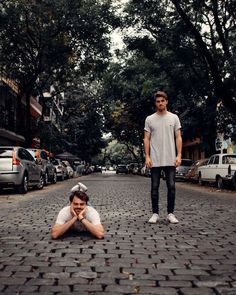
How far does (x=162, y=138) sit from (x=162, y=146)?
0.39 ft

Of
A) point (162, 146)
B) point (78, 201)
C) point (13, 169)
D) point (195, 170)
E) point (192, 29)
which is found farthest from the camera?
point (195, 170)

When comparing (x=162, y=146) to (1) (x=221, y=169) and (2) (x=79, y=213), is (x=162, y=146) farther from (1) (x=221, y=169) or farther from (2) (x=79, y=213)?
(1) (x=221, y=169)

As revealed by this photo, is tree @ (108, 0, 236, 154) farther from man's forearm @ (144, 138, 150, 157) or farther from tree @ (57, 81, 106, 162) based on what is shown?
tree @ (57, 81, 106, 162)

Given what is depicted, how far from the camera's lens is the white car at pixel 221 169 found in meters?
17.7

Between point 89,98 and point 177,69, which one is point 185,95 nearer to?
point 177,69

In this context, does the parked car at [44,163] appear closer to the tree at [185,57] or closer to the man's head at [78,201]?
the tree at [185,57]

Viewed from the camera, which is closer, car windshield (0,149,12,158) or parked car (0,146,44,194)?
parked car (0,146,44,194)

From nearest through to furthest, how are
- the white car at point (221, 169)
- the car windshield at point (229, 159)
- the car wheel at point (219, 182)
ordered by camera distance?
the white car at point (221, 169)
the car windshield at point (229, 159)
the car wheel at point (219, 182)

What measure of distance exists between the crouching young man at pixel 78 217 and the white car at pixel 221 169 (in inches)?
509

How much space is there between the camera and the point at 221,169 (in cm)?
1864

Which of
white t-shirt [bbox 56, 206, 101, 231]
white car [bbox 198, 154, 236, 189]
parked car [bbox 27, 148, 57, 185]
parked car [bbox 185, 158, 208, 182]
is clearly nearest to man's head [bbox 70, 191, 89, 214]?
white t-shirt [bbox 56, 206, 101, 231]

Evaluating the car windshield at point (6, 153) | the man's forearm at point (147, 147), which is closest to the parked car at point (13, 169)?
the car windshield at point (6, 153)

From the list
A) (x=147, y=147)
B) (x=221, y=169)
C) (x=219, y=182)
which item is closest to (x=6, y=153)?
(x=147, y=147)

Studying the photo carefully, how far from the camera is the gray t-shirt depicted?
6.66m
